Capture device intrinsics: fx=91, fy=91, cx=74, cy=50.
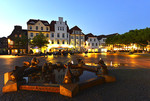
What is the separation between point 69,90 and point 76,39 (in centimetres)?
4372

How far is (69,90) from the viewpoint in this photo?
3.30 meters

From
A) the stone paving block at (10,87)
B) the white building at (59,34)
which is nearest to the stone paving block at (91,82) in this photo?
the stone paving block at (10,87)

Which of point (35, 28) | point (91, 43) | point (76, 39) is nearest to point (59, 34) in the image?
point (76, 39)

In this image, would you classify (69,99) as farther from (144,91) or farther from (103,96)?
(144,91)

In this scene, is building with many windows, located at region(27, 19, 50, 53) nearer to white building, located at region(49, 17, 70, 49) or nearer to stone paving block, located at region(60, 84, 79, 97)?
white building, located at region(49, 17, 70, 49)

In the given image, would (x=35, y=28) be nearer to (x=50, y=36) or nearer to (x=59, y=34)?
(x=50, y=36)

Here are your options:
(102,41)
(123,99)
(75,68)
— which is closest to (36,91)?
(123,99)

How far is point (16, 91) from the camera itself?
373 centimetres

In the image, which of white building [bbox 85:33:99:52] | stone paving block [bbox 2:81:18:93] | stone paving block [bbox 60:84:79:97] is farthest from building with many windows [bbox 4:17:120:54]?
stone paving block [bbox 60:84:79:97]

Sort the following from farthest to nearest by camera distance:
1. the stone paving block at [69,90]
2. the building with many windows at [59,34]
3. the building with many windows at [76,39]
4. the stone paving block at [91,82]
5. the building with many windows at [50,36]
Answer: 1. the building with many windows at [76,39]
2. the building with many windows at [59,34]
3. the building with many windows at [50,36]
4. the stone paving block at [91,82]
5. the stone paving block at [69,90]

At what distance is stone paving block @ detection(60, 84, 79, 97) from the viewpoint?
331 centimetres

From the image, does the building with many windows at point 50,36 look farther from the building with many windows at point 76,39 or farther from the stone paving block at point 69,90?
the stone paving block at point 69,90

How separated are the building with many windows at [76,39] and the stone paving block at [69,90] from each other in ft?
137

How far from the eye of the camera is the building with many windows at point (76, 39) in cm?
4580
